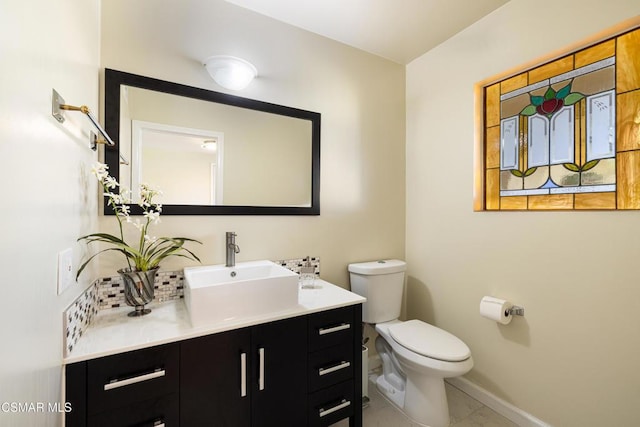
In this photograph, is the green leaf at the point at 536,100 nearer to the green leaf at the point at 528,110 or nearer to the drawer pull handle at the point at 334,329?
the green leaf at the point at 528,110

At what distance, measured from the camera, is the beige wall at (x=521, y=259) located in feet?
4.38

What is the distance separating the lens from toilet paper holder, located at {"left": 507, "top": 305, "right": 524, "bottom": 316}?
1.67 m

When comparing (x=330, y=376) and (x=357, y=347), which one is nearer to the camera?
(x=330, y=376)

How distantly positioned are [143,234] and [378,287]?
148cm

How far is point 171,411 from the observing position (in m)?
1.07

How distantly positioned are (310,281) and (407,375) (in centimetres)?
84

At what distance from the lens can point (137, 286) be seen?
48.9 inches

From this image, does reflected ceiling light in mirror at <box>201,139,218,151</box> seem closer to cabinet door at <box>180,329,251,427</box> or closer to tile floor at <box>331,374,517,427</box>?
cabinet door at <box>180,329,251,427</box>

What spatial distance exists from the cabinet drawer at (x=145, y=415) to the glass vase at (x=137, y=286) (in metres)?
0.40

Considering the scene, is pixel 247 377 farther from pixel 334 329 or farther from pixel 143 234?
pixel 143 234

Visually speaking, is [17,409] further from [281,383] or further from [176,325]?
[281,383]

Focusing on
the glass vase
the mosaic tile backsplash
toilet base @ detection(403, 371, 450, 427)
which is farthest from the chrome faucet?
toilet base @ detection(403, 371, 450, 427)

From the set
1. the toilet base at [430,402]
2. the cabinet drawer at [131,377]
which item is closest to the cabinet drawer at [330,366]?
the toilet base at [430,402]

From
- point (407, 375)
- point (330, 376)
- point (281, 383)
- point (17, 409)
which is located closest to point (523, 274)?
point (407, 375)
